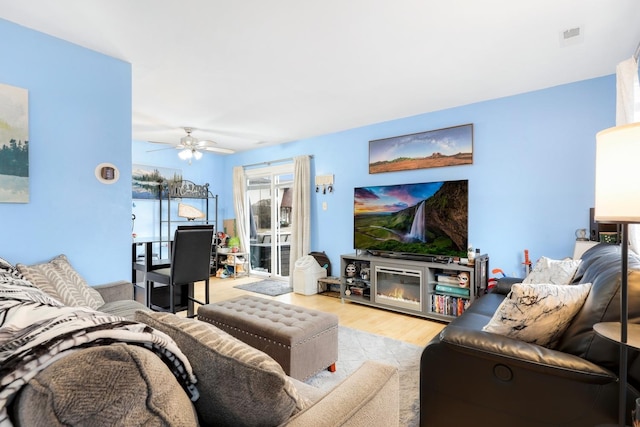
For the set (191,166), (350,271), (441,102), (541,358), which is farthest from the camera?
(191,166)

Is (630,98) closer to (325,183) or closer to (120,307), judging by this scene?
(325,183)

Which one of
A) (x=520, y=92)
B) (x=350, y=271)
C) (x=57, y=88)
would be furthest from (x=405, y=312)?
(x=57, y=88)

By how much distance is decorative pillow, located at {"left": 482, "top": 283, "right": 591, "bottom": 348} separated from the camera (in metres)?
1.48

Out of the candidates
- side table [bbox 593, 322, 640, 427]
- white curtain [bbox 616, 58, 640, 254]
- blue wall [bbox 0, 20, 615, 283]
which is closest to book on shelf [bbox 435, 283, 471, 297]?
blue wall [bbox 0, 20, 615, 283]

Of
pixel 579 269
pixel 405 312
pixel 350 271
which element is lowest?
pixel 405 312

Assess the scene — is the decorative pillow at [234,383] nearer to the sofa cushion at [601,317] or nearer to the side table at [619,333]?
the side table at [619,333]

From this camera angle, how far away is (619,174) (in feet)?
3.86

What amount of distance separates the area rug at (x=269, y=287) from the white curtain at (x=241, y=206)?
103 centimetres

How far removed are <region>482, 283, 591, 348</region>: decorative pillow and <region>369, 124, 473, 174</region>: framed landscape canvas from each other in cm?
249

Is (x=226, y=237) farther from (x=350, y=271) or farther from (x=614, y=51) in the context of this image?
(x=614, y=51)

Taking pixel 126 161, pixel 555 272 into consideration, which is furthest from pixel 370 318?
pixel 126 161

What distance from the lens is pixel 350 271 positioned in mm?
4480

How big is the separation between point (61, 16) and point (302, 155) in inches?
143

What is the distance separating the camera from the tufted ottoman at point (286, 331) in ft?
6.90
